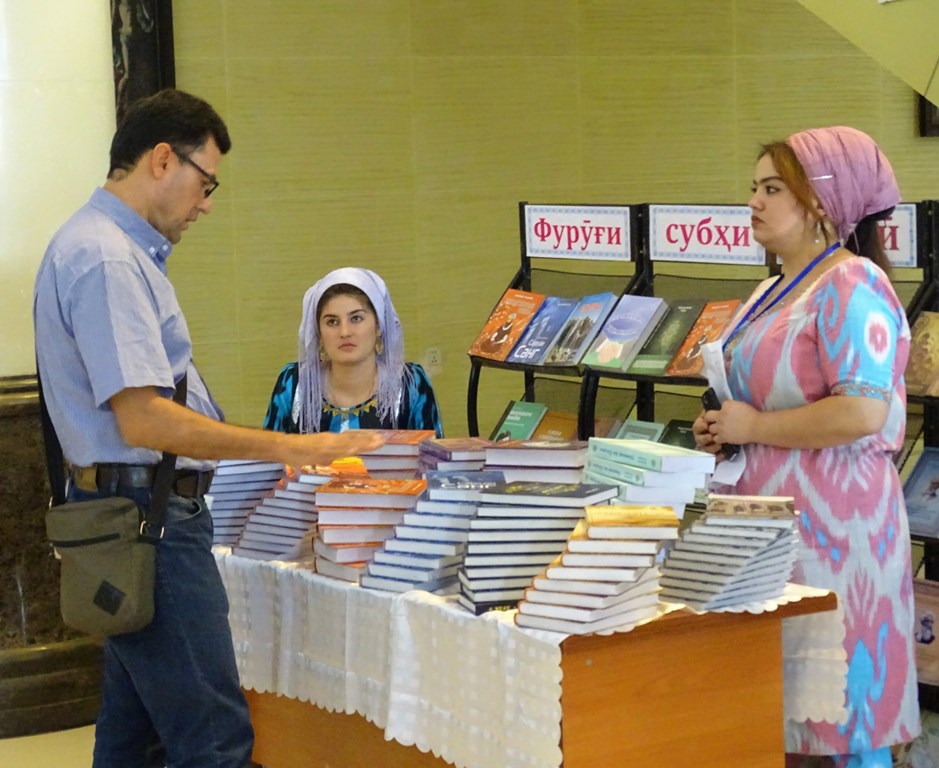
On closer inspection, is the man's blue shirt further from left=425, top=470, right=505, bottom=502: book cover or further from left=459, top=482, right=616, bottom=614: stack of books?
left=459, top=482, right=616, bottom=614: stack of books

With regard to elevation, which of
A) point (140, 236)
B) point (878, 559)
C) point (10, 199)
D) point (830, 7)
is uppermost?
point (830, 7)

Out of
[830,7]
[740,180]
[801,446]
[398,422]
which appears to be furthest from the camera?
[740,180]

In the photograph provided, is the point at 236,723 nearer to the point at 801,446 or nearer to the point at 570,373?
the point at 801,446

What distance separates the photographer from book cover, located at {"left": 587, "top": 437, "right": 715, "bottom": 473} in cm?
311

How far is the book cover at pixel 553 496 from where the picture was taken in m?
3.07

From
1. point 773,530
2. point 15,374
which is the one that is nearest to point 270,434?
point 773,530

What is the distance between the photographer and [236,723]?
3.25 metres

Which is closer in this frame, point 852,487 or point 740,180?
point 852,487

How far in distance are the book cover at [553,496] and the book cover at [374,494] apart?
34 centimetres

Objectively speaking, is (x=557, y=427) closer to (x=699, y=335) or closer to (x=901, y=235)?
(x=699, y=335)

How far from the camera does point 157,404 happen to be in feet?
9.83

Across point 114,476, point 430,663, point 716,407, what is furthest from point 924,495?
point 114,476

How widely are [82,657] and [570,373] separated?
221 centimetres

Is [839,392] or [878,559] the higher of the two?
[839,392]
